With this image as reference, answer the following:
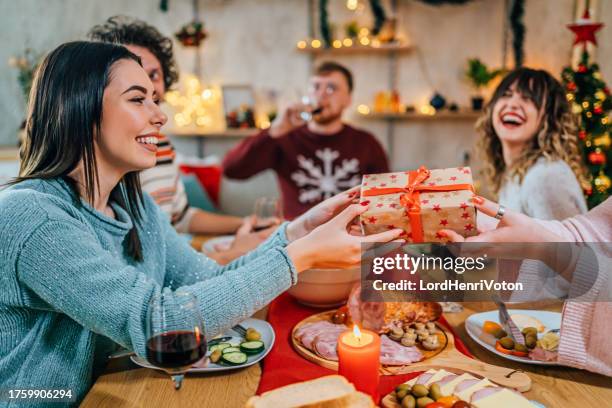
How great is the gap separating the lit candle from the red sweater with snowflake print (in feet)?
7.65

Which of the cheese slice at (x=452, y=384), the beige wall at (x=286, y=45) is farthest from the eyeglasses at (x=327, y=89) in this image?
the cheese slice at (x=452, y=384)


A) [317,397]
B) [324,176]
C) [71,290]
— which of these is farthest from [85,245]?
[324,176]

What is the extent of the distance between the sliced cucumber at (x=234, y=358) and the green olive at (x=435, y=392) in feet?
1.36

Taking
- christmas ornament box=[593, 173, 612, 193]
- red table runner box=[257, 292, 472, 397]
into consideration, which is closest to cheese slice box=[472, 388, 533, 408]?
red table runner box=[257, 292, 472, 397]

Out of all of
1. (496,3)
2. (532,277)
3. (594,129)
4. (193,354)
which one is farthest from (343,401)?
(496,3)

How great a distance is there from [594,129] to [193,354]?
8.47ft

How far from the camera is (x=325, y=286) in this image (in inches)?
55.3

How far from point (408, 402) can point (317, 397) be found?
19cm

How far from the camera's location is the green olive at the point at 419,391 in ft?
3.13

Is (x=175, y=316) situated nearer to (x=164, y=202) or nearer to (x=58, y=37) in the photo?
(x=164, y=202)

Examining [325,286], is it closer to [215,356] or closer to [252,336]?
[252,336]

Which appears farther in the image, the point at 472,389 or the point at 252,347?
the point at 252,347

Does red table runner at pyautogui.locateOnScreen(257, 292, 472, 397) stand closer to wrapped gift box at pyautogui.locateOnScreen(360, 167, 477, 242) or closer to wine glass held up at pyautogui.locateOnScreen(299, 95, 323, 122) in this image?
wrapped gift box at pyautogui.locateOnScreen(360, 167, 477, 242)

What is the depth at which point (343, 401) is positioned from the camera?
875 millimetres
